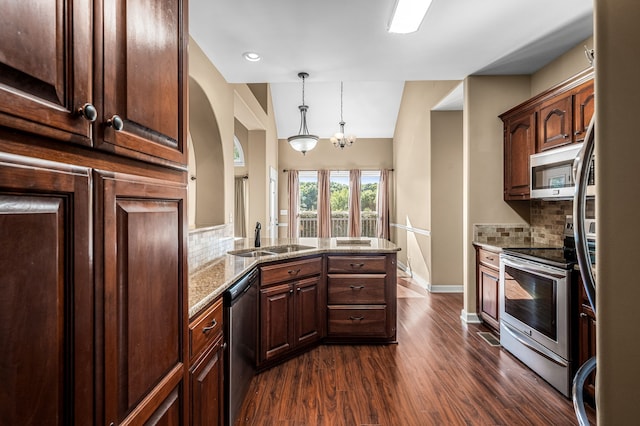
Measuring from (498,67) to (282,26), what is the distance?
2.26 meters

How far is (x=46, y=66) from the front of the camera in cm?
57

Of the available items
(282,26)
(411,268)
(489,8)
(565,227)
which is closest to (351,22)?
(282,26)

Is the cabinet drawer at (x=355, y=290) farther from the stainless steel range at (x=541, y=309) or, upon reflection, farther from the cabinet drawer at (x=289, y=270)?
the stainless steel range at (x=541, y=309)

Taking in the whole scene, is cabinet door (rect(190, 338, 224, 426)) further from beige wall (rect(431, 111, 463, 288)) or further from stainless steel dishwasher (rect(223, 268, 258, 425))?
beige wall (rect(431, 111, 463, 288))

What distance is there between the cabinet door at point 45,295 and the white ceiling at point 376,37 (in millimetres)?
2073

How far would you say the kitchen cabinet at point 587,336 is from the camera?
79.4 inches

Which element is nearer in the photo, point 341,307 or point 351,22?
point 351,22

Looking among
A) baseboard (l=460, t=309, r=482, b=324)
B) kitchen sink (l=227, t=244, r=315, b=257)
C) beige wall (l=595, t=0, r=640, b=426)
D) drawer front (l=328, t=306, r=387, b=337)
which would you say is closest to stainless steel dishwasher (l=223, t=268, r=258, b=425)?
kitchen sink (l=227, t=244, r=315, b=257)

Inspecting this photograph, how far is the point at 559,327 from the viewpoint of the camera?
2.25 metres

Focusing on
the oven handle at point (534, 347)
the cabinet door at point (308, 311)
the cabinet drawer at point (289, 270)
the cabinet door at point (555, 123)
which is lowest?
the oven handle at point (534, 347)

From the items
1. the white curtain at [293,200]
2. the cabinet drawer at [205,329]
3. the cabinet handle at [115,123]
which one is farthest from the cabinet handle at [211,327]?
the white curtain at [293,200]

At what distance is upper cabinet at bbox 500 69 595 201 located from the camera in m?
2.46

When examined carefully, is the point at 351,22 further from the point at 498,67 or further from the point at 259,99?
the point at 259,99

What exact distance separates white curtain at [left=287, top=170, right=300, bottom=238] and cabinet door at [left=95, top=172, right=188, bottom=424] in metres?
6.46
